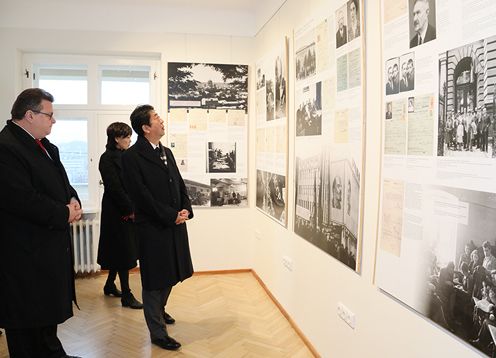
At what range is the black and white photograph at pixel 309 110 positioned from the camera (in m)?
2.97

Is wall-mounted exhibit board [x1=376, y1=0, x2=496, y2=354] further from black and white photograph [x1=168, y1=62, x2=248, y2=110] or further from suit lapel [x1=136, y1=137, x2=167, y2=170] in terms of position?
black and white photograph [x1=168, y1=62, x2=248, y2=110]

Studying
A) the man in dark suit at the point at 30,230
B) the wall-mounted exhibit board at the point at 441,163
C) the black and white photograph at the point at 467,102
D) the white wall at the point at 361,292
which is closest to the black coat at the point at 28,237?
the man in dark suit at the point at 30,230

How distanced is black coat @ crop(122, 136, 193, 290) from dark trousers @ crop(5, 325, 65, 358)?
69 centimetres

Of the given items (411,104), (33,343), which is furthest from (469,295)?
(33,343)

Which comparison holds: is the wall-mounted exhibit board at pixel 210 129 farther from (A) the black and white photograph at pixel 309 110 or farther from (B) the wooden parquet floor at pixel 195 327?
(A) the black and white photograph at pixel 309 110

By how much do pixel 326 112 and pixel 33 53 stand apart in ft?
13.2

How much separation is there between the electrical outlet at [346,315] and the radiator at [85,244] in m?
3.46

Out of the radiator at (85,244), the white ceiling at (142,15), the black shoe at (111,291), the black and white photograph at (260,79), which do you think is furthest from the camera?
the radiator at (85,244)

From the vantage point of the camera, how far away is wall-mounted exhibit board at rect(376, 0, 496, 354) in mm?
1431

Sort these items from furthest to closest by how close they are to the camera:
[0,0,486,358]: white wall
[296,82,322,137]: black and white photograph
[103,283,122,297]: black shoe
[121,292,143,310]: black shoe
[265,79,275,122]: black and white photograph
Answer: [103,283,122,297]: black shoe < [265,79,275,122]: black and white photograph < [121,292,143,310]: black shoe < [296,82,322,137]: black and white photograph < [0,0,486,358]: white wall

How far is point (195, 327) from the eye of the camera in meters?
3.60

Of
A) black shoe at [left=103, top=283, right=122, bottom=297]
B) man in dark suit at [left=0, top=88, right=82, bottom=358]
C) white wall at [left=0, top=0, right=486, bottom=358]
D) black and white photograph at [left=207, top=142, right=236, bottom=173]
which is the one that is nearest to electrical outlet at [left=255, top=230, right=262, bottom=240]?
white wall at [left=0, top=0, right=486, bottom=358]

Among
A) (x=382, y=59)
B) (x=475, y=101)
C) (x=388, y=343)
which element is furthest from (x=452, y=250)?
(x=382, y=59)

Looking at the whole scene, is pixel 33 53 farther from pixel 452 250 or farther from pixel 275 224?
pixel 452 250
